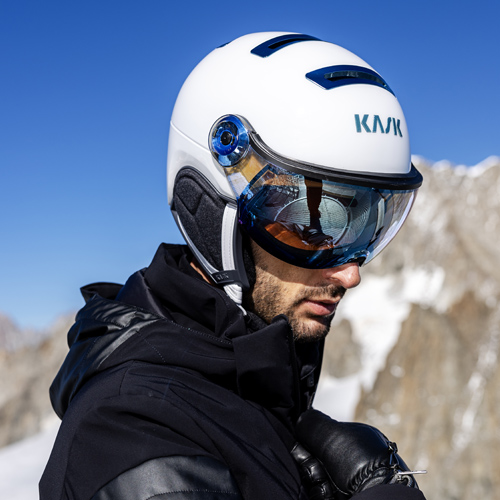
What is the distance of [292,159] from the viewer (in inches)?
77.3

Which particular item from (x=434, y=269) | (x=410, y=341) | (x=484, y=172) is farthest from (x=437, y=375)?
(x=484, y=172)

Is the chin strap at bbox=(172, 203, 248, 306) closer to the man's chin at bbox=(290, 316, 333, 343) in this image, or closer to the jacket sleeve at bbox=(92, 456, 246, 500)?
the man's chin at bbox=(290, 316, 333, 343)

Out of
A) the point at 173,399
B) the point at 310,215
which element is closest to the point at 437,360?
the point at 310,215

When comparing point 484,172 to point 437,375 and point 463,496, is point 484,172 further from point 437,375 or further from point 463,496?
point 463,496

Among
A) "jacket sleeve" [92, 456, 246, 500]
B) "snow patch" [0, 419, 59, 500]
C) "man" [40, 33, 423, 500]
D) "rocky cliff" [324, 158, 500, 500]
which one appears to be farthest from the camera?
"rocky cliff" [324, 158, 500, 500]

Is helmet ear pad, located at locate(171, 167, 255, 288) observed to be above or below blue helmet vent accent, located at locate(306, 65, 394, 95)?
below

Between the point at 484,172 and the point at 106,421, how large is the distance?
127ft

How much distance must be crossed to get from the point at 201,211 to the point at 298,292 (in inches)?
17.9

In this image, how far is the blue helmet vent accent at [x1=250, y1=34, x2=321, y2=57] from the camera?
2.16 metres

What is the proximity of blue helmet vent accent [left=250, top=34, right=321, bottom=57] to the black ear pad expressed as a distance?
49cm

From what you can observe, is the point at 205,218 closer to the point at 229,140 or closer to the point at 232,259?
the point at 232,259

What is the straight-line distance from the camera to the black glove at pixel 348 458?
176 cm

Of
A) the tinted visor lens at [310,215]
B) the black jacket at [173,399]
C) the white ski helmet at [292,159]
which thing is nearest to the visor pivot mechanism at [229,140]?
the white ski helmet at [292,159]

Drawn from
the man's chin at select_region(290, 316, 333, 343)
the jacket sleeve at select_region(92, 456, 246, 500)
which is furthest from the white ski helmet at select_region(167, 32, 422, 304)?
the jacket sleeve at select_region(92, 456, 246, 500)
